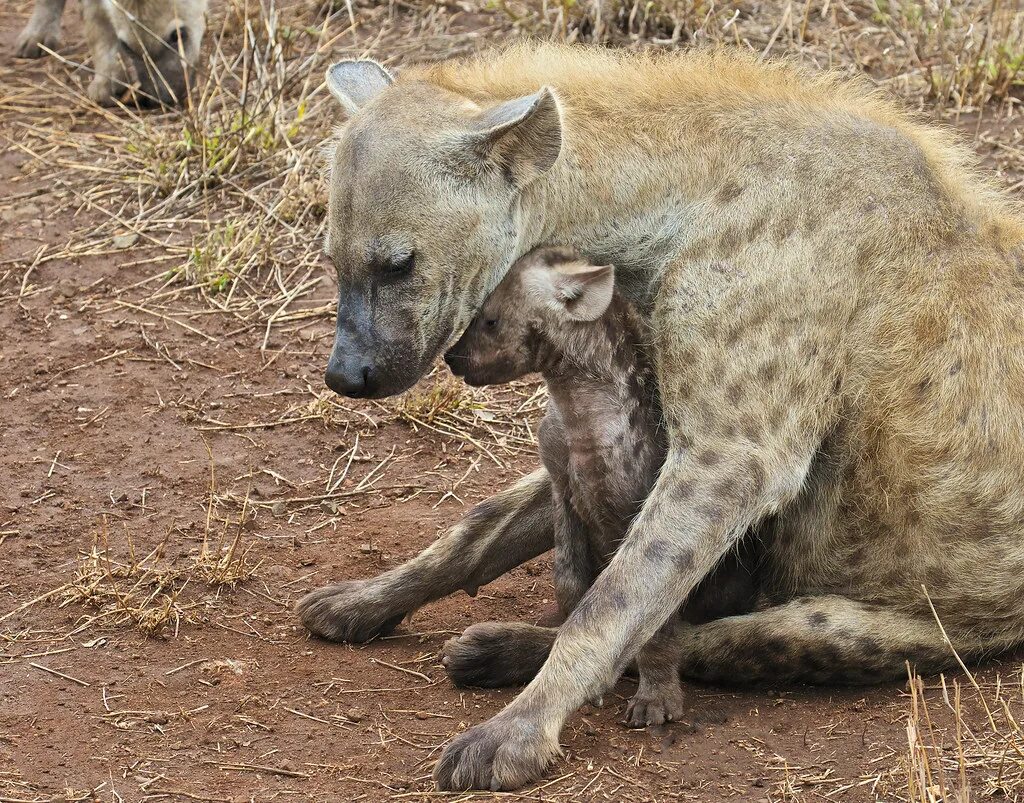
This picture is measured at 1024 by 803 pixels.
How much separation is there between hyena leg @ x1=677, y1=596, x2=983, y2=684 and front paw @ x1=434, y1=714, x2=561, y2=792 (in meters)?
0.52

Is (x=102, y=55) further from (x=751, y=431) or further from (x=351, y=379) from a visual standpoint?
(x=751, y=431)

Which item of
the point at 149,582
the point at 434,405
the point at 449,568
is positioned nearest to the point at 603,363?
the point at 449,568

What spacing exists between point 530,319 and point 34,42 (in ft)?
15.9

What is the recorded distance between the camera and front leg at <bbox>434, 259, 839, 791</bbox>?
3115mm

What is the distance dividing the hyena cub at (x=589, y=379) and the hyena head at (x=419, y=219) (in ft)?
0.28

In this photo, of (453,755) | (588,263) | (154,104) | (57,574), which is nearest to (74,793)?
(453,755)

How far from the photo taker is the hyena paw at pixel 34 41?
7.24 meters

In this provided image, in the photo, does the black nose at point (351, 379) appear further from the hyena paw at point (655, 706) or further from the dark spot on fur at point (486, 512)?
the hyena paw at point (655, 706)

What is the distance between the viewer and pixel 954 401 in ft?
10.9

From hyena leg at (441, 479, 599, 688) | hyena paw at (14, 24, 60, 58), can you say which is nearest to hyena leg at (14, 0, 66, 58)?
hyena paw at (14, 24, 60, 58)

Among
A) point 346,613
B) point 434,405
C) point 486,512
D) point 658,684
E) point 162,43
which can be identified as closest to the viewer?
point 658,684

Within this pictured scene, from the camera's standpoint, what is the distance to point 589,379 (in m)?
3.34

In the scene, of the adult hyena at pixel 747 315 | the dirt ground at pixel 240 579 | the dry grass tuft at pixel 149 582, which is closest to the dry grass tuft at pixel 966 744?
the dirt ground at pixel 240 579

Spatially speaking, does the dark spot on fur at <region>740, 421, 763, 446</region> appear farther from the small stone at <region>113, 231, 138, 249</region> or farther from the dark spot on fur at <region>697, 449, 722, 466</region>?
the small stone at <region>113, 231, 138, 249</region>
